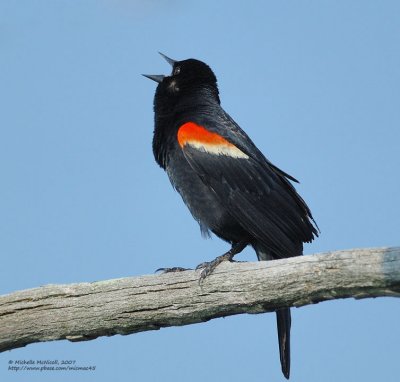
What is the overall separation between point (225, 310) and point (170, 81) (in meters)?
2.81

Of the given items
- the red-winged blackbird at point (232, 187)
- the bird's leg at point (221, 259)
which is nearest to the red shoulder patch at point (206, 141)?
the red-winged blackbird at point (232, 187)

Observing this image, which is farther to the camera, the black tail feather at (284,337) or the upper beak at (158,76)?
the upper beak at (158,76)

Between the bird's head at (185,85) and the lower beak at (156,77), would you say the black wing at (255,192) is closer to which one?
the bird's head at (185,85)

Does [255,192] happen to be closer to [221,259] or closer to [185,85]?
[221,259]

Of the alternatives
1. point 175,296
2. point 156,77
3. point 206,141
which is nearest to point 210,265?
point 175,296

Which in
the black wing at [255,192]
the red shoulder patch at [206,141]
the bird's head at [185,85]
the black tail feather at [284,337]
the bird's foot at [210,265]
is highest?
the bird's head at [185,85]

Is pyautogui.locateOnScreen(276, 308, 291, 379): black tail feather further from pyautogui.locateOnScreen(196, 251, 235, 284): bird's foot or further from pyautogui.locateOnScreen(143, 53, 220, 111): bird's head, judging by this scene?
pyautogui.locateOnScreen(143, 53, 220, 111): bird's head

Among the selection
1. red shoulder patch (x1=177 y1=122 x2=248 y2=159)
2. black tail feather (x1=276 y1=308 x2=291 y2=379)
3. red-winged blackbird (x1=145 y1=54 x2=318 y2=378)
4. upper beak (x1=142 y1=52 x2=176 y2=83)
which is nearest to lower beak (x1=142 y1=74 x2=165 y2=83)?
upper beak (x1=142 y1=52 x2=176 y2=83)

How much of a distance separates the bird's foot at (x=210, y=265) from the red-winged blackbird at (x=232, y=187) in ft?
0.10

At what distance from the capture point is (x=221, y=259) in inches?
185

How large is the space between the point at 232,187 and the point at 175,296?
1.41 m

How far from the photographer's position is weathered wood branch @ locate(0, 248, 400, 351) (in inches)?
145

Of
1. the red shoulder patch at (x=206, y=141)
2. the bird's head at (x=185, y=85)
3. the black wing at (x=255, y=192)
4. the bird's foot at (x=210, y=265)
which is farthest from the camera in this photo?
the bird's head at (x=185, y=85)

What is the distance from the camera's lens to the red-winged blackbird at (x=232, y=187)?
16.6 feet
